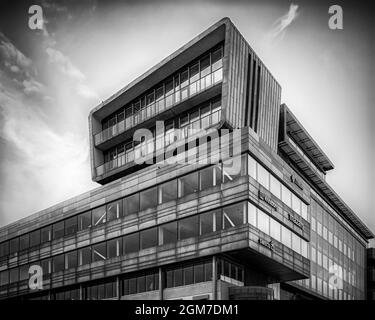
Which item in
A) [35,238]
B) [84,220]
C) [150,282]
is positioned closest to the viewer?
[150,282]

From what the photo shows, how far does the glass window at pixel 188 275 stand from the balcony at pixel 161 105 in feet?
51.4

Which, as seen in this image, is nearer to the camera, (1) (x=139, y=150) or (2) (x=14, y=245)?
(1) (x=139, y=150)

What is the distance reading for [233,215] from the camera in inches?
1550

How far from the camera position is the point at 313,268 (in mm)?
61281

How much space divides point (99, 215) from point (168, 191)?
9.48 m

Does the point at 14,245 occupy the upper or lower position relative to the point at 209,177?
lower

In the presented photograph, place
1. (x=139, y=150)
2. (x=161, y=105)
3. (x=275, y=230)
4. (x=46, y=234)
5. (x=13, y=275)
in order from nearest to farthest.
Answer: (x=275, y=230) → (x=161, y=105) → (x=139, y=150) → (x=46, y=234) → (x=13, y=275)

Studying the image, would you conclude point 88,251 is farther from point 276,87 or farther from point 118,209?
point 276,87

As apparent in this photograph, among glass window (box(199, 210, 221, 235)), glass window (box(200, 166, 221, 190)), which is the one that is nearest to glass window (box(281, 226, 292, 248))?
glass window (box(199, 210, 221, 235))

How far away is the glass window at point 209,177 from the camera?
41.2m

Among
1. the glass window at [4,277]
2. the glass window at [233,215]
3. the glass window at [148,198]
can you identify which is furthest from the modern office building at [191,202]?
the glass window at [4,277]

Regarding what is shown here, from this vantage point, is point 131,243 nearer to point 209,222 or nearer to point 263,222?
point 209,222

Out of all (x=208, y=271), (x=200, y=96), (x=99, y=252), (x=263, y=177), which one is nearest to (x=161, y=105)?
(x=200, y=96)

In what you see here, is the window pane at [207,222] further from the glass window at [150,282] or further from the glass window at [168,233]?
Answer: the glass window at [150,282]
